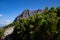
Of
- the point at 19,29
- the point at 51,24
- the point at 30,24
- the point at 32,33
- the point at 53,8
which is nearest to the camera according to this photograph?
the point at 51,24

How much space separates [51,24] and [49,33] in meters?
2.62

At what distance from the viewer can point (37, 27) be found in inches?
2077

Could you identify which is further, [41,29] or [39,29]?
[39,29]

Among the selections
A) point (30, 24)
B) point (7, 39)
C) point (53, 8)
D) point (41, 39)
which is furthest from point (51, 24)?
point (7, 39)

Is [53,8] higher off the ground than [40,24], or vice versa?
[53,8]

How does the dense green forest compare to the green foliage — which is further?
the green foliage

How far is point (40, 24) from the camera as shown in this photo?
169 feet

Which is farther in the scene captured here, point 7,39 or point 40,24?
point 7,39

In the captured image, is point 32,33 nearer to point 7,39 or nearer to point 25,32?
point 25,32

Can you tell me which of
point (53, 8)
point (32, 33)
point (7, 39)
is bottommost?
point (7, 39)

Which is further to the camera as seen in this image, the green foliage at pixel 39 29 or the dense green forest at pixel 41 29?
the green foliage at pixel 39 29

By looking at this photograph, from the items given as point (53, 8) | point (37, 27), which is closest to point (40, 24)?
point (37, 27)

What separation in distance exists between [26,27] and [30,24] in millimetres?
3056

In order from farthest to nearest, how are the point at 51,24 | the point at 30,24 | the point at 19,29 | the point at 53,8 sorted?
the point at 53,8
the point at 19,29
the point at 30,24
the point at 51,24
